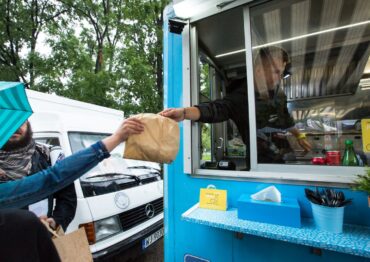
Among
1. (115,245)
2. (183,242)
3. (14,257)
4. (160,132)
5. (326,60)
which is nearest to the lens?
(14,257)

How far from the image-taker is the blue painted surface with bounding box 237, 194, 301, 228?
1.42 metres

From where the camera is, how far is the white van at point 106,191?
2869 mm

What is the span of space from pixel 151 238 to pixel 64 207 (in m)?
1.67

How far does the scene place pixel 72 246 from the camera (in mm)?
1292

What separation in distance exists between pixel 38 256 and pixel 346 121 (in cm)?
295

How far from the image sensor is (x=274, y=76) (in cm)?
211

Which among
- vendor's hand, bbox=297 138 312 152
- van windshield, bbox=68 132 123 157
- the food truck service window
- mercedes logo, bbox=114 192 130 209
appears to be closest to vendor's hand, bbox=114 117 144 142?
the food truck service window

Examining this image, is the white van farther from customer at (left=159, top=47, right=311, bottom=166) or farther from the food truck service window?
customer at (left=159, top=47, right=311, bottom=166)

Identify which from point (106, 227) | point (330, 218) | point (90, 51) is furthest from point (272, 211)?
point (90, 51)

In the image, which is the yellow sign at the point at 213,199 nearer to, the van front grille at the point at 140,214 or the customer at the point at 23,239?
the customer at the point at 23,239

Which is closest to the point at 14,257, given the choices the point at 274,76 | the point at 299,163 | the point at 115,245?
the point at 299,163

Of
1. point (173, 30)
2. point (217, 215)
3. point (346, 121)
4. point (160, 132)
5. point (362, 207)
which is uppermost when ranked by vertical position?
point (173, 30)

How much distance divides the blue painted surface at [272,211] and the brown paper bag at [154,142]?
1.87ft

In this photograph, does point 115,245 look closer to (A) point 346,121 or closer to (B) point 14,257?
(B) point 14,257
